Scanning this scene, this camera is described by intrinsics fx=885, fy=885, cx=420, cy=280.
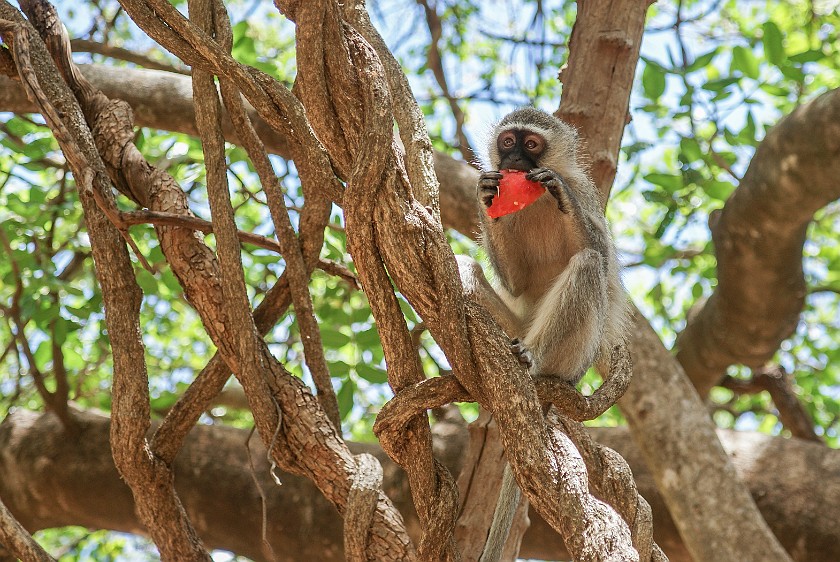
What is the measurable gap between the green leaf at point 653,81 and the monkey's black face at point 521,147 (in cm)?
87

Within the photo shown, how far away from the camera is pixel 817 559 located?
13.6 feet

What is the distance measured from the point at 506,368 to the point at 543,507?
279 mm

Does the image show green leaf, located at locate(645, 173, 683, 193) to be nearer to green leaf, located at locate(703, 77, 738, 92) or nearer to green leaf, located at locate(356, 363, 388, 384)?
green leaf, located at locate(703, 77, 738, 92)

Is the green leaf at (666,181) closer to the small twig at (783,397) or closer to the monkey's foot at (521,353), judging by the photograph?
the small twig at (783,397)

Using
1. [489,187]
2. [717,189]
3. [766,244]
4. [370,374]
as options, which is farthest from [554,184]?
[766,244]

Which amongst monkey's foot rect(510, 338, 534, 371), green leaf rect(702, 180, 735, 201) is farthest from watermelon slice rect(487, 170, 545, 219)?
green leaf rect(702, 180, 735, 201)

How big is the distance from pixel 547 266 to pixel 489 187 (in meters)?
0.69

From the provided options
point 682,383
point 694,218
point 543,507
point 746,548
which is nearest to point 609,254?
point 682,383

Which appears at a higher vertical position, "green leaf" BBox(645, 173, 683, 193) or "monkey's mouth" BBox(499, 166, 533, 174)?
"green leaf" BBox(645, 173, 683, 193)

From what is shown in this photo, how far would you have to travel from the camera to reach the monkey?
2932 mm

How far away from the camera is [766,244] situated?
501 cm

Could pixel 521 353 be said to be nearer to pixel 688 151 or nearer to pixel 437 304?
pixel 437 304

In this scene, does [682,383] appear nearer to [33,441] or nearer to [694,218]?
[694,218]

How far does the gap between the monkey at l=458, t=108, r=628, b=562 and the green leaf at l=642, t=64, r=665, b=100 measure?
746 millimetres
